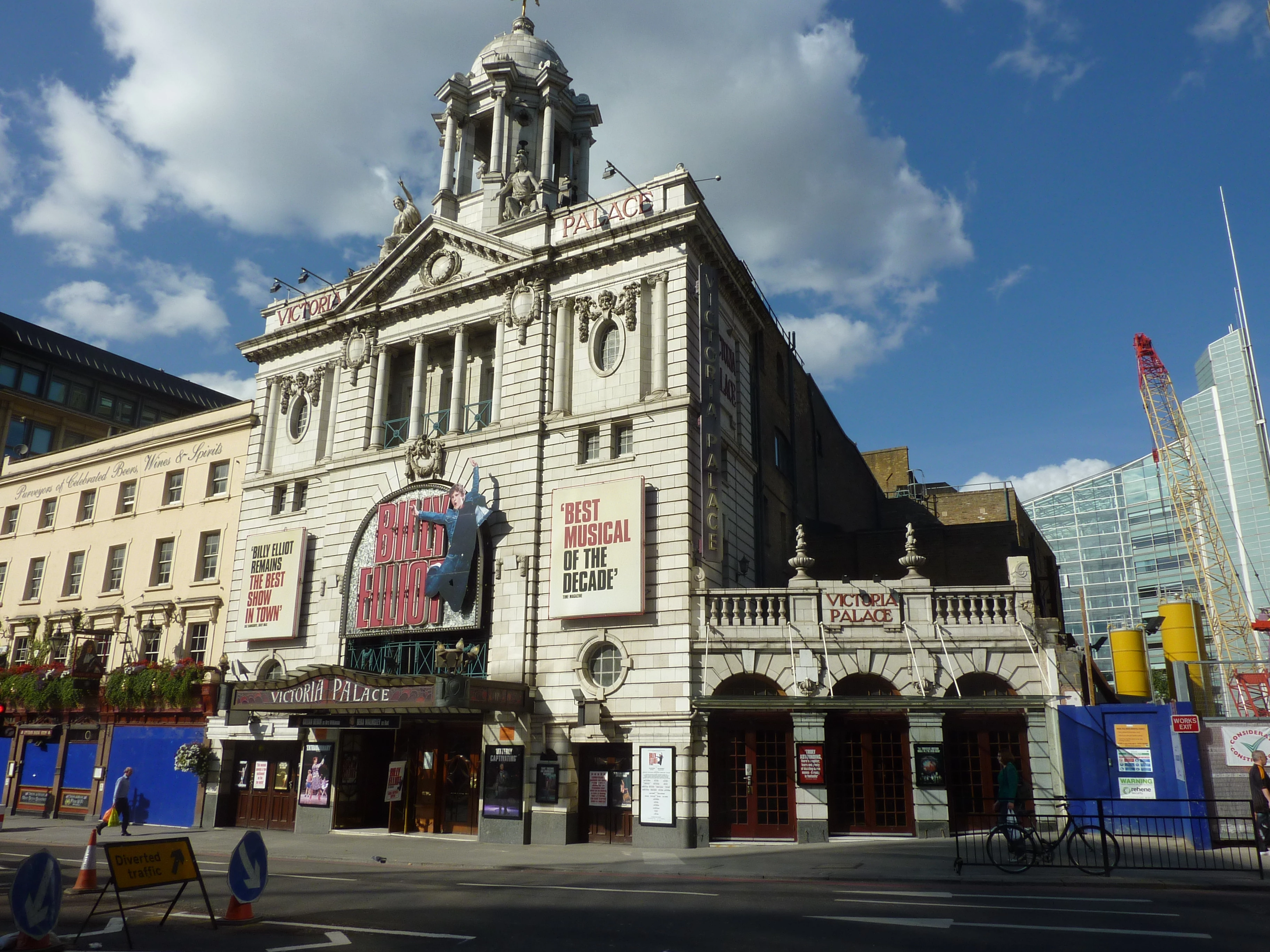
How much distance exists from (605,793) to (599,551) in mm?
6594

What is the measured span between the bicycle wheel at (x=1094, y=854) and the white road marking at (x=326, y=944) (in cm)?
1260

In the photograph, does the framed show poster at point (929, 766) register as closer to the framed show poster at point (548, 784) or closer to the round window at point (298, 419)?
the framed show poster at point (548, 784)

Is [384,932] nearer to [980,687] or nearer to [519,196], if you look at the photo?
[980,687]

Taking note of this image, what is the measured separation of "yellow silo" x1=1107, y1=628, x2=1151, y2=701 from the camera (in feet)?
85.7

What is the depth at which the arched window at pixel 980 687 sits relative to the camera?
75.2ft

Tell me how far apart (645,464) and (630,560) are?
2925 mm

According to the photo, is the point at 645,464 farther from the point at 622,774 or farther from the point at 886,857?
the point at 886,857

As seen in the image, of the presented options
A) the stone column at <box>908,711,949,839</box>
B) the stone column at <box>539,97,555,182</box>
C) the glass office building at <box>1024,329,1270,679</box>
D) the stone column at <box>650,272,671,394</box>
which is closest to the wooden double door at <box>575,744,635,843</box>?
the stone column at <box>908,711,949,839</box>

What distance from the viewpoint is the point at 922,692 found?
22.9m

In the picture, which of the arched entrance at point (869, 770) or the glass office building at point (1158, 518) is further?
the glass office building at point (1158, 518)

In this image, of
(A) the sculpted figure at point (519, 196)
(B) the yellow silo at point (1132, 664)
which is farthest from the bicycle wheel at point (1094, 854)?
(A) the sculpted figure at point (519, 196)

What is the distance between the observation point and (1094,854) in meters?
17.0

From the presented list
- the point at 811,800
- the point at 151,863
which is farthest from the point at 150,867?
the point at 811,800

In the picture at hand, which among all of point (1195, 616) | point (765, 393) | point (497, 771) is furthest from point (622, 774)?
point (1195, 616)
